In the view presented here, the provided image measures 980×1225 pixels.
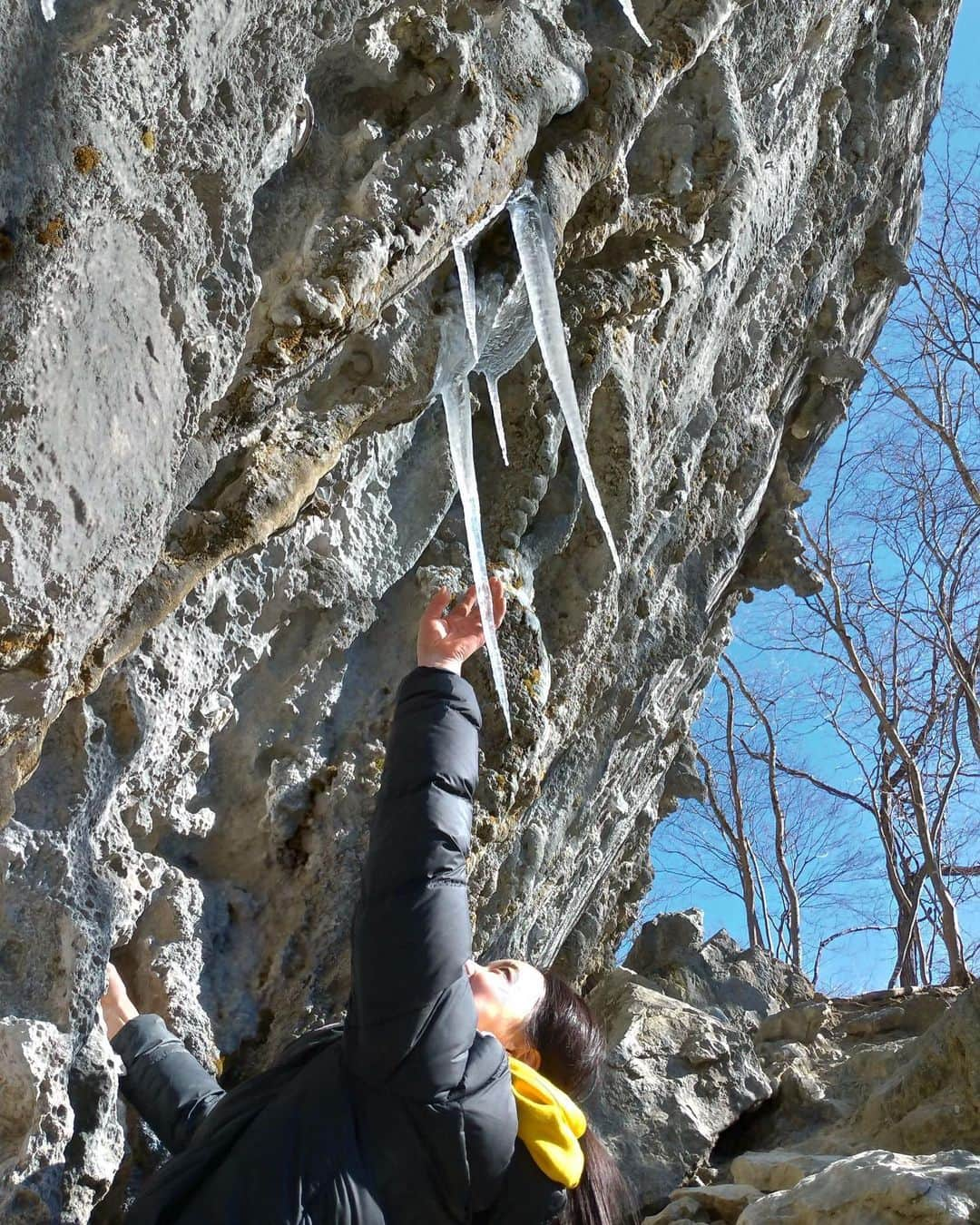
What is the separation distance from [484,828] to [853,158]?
4056 mm

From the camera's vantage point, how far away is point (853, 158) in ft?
19.0

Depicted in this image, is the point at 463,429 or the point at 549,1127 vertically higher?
the point at 463,429

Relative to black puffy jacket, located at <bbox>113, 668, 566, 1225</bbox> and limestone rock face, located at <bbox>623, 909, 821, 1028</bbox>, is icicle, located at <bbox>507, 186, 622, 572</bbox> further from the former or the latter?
limestone rock face, located at <bbox>623, 909, 821, 1028</bbox>

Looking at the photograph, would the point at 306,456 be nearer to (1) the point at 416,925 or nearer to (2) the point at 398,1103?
(1) the point at 416,925

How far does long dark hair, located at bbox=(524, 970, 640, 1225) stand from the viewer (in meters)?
2.33

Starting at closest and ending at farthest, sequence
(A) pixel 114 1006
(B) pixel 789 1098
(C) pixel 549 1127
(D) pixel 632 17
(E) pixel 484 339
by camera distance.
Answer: (C) pixel 549 1127, (A) pixel 114 1006, (D) pixel 632 17, (E) pixel 484 339, (B) pixel 789 1098

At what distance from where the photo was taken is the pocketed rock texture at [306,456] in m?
1.78

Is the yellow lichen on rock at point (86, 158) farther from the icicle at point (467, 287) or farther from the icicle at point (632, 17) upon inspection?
the icicle at point (632, 17)

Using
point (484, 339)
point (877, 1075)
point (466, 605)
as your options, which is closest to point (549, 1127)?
point (466, 605)

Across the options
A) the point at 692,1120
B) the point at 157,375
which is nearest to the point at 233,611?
the point at 157,375

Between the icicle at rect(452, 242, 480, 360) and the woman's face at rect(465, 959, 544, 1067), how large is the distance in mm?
1466

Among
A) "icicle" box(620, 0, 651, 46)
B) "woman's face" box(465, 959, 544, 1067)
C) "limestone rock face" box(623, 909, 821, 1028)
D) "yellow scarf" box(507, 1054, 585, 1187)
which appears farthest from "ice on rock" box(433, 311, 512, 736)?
"limestone rock face" box(623, 909, 821, 1028)

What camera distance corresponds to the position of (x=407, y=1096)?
6.42ft

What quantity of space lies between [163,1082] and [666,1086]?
281cm
